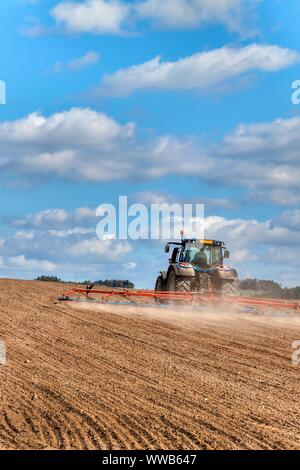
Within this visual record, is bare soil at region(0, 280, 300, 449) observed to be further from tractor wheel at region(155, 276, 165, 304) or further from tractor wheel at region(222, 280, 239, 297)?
tractor wheel at region(155, 276, 165, 304)

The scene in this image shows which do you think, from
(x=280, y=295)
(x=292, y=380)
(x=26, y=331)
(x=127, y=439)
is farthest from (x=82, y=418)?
(x=280, y=295)

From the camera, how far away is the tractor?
2302cm

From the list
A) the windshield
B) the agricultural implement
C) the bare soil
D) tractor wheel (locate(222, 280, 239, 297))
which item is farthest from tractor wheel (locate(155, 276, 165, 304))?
the bare soil

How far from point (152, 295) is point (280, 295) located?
14.0 metres

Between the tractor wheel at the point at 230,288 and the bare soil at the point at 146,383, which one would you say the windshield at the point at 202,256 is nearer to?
the tractor wheel at the point at 230,288

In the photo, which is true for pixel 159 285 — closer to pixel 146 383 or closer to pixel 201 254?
pixel 201 254

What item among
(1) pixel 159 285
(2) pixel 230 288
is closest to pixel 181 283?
(2) pixel 230 288

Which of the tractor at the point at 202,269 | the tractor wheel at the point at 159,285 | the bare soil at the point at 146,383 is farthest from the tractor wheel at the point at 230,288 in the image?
the bare soil at the point at 146,383

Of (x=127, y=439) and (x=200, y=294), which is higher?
(x=200, y=294)

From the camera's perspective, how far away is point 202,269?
2350 centimetres

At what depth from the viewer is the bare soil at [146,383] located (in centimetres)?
809

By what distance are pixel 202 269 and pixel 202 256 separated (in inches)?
16.9

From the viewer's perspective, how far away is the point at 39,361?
13.2 meters
